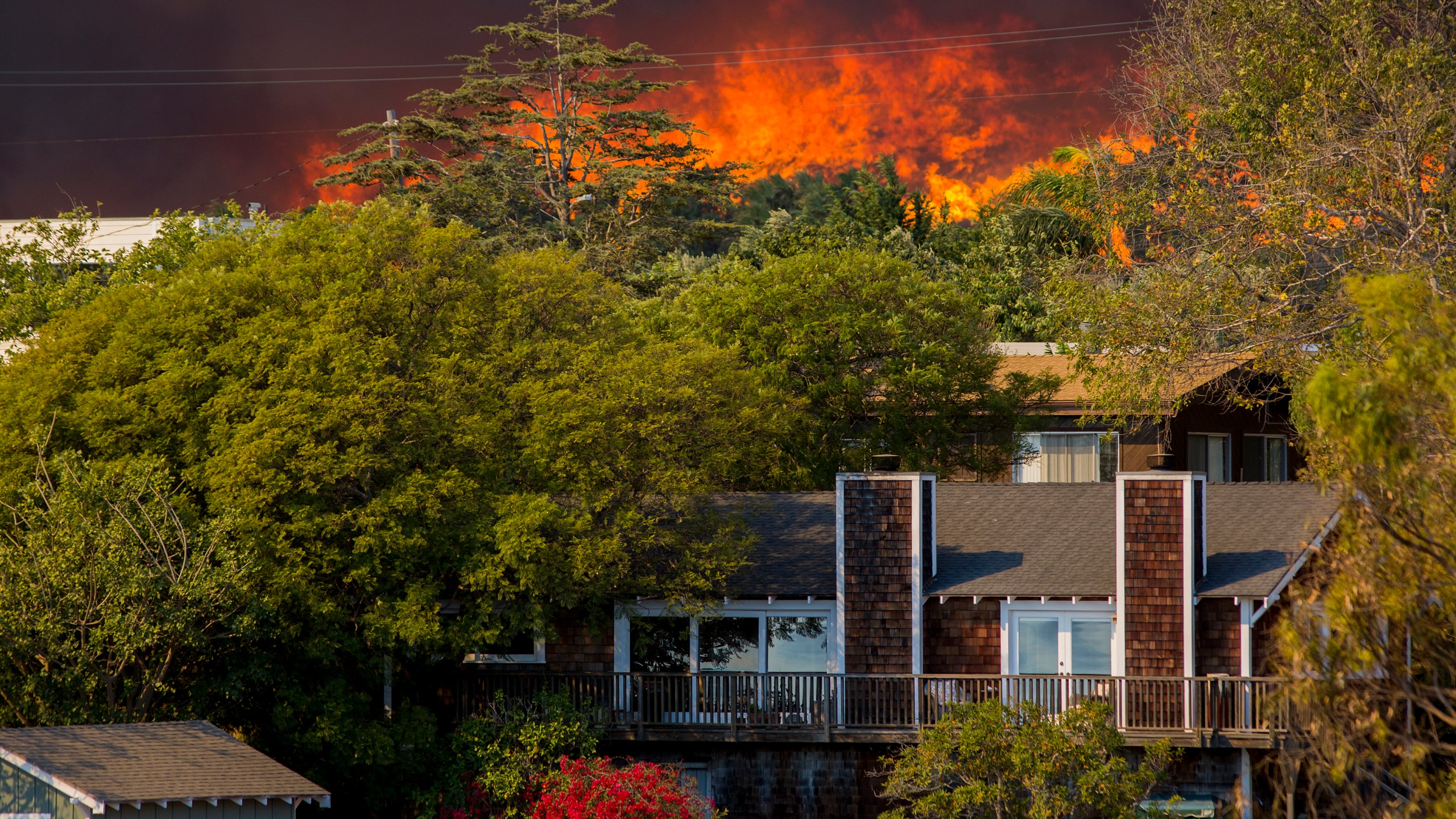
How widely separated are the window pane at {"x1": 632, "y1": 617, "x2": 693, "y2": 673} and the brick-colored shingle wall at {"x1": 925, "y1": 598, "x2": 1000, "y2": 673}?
4750mm

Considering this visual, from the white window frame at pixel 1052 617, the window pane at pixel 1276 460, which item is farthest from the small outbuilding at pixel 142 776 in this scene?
the window pane at pixel 1276 460

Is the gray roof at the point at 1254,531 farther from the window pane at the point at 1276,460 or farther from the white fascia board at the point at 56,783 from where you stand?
the white fascia board at the point at 56,783

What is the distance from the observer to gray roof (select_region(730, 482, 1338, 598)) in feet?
86.2

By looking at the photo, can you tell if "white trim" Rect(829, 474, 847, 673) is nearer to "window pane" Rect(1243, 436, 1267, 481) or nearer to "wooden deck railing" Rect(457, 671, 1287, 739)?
"wooden deck railing" Rect(457, 671, 1287, 739)

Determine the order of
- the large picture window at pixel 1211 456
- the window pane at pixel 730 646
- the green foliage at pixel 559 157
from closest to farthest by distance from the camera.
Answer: the window pane at pixel 730 646 → the large picture window at pixel 1211 456 → the green foliage at pixel 559 157

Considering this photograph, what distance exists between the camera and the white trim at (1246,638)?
25375mm

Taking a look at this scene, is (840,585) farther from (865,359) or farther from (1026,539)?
(865,359)

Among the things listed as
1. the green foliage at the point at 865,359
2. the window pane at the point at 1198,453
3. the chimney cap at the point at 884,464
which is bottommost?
the chimney cap at the point at 884,464

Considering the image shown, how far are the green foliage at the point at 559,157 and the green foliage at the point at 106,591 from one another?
1214 inches

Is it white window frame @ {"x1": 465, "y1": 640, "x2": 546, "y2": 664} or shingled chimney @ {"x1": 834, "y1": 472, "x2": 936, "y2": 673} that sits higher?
shingled chimney @ {"x1": 834, "y1": 472, "x2": 936, "y2": 673}

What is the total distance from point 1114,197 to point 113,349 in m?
19.9

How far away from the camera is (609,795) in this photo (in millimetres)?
22891

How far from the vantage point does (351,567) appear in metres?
24.0

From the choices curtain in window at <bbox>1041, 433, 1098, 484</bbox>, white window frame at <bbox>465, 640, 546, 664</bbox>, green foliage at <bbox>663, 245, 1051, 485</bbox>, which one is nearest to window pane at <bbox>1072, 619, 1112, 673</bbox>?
green foliage at <bbox>663, 245, 1051, 485</bbox>
